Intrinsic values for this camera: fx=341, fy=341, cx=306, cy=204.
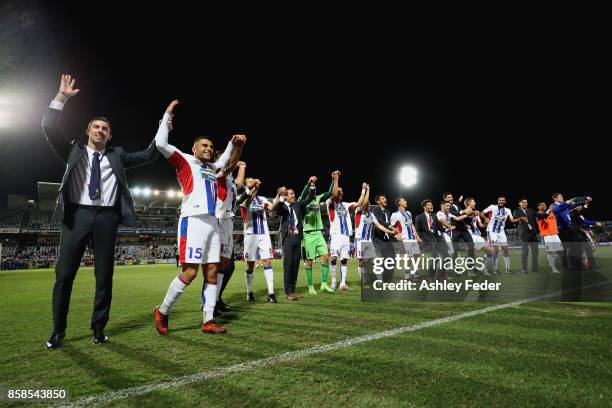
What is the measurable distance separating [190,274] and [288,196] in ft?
12.8

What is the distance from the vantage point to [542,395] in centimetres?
216

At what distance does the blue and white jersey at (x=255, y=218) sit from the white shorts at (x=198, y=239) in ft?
8.45

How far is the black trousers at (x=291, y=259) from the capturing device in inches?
274

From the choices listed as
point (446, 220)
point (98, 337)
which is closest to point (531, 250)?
point (446, 220)

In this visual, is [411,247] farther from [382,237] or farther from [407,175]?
[407,175]

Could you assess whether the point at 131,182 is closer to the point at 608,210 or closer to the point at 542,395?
the point at 542,395

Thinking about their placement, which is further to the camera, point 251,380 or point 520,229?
point 520,229

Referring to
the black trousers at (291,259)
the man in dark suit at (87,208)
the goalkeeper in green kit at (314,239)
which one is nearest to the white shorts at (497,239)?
the goalkeeper in green kit at (314,239)

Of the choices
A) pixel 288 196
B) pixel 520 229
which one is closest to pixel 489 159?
pixel 520 229

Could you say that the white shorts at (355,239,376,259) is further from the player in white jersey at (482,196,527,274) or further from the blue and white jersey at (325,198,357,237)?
the player in white jersey at (482,196,527,274)

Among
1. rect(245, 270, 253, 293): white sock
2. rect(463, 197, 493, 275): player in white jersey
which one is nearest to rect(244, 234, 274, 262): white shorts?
rect(245, 270, 253, 293): white sock

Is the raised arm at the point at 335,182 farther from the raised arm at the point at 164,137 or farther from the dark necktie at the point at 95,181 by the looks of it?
the dark necktie at the point at 95,181

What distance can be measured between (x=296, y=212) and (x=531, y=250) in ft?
28.7

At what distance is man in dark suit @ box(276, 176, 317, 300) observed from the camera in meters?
7.03
